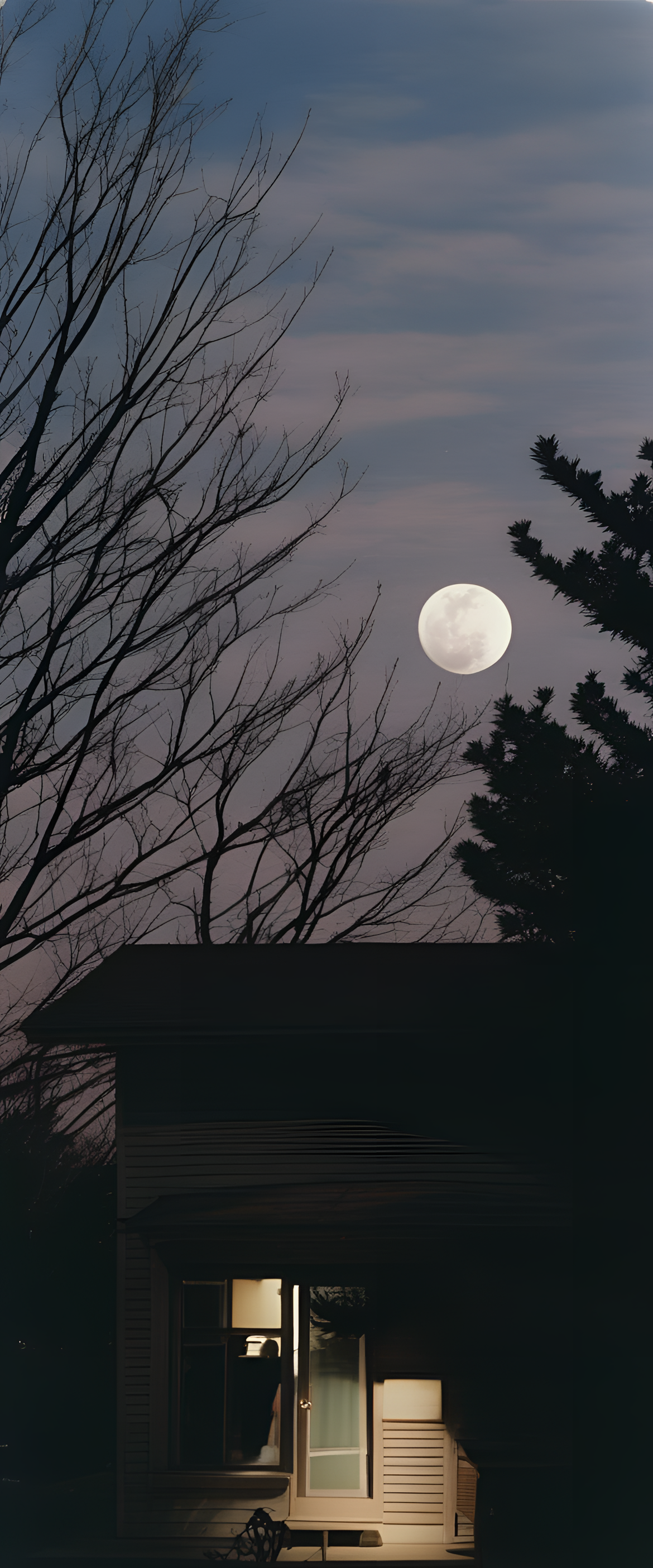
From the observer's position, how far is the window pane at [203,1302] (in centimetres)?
337

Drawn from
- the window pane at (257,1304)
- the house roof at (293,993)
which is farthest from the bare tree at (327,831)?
the window pane at (257,1304)

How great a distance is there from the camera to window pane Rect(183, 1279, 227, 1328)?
337 cm

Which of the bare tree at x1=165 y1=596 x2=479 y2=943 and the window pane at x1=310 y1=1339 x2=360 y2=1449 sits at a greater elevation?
the bare tree at x1=165 y1=596 x2=479 y2=943

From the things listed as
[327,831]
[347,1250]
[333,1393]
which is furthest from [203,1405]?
[327,831]

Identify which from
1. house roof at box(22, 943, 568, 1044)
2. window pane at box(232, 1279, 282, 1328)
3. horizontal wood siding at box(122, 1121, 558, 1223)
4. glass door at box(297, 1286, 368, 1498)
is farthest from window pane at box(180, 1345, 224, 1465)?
house roof at box(22, 943, 568, 1044)

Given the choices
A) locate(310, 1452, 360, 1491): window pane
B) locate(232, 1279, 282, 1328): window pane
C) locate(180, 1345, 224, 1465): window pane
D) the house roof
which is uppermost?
the house roof

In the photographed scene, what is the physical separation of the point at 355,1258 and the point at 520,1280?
53 centimetres

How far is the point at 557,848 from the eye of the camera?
3.31 metres

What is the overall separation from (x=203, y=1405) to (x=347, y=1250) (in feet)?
2.08

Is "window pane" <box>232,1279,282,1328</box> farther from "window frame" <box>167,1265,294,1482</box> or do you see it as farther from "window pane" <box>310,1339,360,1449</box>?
"window pane" <box>310,1339,360,1449</box>

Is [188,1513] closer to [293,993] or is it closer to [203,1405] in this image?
[203,1405]

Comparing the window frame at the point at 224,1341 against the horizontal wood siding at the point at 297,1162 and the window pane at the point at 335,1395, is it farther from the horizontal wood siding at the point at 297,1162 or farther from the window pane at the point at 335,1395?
the horizontal wood siding at the point at 297,1162

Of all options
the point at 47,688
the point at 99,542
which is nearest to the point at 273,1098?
the point at 47,688

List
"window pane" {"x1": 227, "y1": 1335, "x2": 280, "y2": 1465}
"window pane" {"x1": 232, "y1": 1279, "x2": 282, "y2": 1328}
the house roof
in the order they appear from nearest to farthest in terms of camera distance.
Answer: "window pane" {"x1": 227, "y1": 1335, "x2": 280, "y2": 1465}, "window pane" {"x1": 232, "y1": 1279, "x2": 282, "y2": 1328}, the house roof
